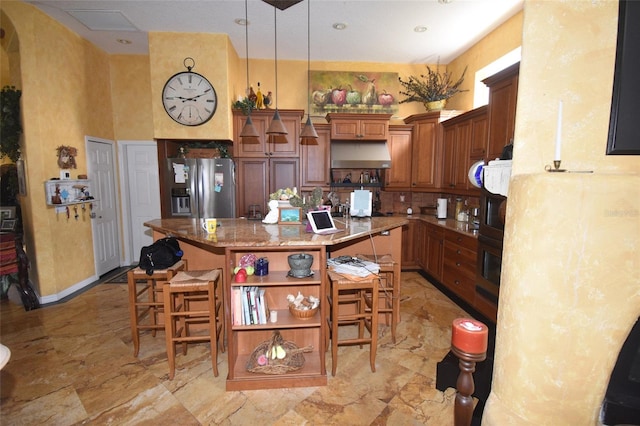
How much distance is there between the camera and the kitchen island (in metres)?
2.07

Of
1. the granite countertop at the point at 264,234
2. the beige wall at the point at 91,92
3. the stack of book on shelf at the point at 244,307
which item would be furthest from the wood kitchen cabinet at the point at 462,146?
→ the stack of book on shelf at the point at 244,307

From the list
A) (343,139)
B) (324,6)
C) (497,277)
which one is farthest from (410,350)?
(324,6)

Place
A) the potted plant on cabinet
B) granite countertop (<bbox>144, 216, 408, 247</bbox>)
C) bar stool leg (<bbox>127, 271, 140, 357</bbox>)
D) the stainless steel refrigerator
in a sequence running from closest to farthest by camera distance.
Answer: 1. granite countertop (<bbox>144, 216, 408, 247</bbox>)
2. bar stool leg (<bbox>127, 271, 140, 357</bbox>)
3. the stainless steel refrigerator
4. the potted plant on cabinet

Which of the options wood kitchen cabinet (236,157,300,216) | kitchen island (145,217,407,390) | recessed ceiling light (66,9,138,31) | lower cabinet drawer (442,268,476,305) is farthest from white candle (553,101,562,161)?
recessed ceiling light (66,9,138,31)

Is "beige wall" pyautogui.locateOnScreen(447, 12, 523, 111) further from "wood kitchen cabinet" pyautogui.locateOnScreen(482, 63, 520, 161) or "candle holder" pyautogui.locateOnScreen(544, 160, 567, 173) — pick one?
"candle holder" pyautogui.locateOnScreen(544, 160, 567, 173)

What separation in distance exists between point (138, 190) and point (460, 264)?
5160 mm

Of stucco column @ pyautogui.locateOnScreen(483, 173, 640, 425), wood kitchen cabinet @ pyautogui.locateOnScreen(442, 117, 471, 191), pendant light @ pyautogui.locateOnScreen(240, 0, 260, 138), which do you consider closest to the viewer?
stucco column @ pyautogui.locateOnScreen(483, 173, 640, 425)

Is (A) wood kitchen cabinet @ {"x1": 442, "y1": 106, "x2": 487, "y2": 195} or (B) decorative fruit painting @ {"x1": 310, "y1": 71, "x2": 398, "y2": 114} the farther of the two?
(B) decorative fruit painting @ {"x1": 310, "y1": 71, "x2": 398, "y2": 114}

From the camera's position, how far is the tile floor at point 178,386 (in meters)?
1.90

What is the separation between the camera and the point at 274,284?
2059 mm

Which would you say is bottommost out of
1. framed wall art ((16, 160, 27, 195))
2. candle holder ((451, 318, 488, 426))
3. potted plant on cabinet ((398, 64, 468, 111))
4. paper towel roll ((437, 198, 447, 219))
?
candle holder ((451, 318, 488, 426))

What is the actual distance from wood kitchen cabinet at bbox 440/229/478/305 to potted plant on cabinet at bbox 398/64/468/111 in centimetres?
205

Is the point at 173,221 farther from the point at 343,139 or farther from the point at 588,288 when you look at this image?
the point at 588,288

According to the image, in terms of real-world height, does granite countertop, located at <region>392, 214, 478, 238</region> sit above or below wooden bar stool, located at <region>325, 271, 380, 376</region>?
above
